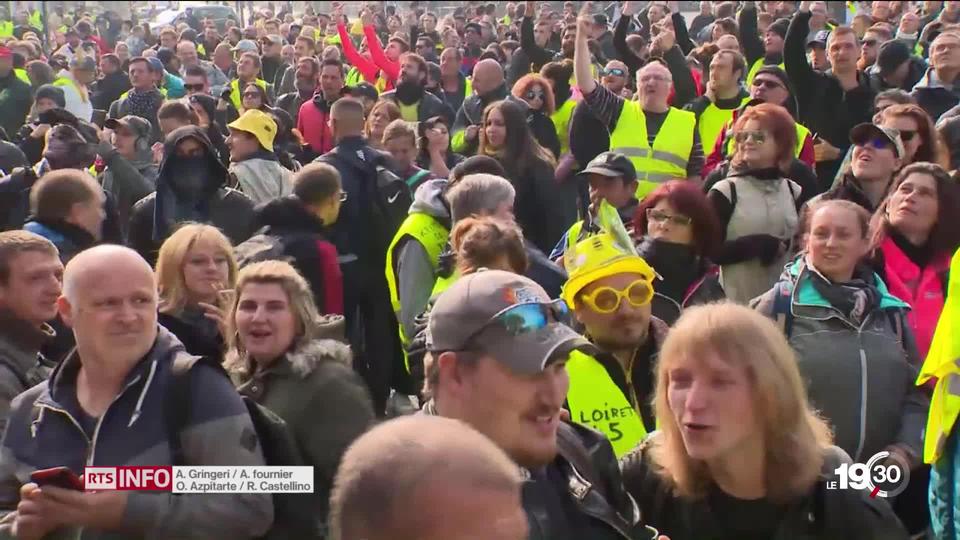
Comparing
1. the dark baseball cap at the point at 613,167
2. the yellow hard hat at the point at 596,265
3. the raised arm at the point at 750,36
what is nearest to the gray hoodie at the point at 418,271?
the dark baseball cap at the point at 613,167

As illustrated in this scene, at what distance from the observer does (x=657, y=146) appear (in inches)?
320

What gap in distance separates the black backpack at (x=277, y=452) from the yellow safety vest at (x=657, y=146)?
483 centimetres

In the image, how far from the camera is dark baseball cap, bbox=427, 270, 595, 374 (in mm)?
2828

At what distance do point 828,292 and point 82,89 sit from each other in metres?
10.5

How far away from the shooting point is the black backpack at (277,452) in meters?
3.26

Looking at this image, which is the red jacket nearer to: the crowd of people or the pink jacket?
the crowd of people

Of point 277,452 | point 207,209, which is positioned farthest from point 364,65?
point 277,452

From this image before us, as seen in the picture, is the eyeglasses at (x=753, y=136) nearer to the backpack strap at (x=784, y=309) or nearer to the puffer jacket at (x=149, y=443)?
the backpack strap at (x=784, y=309)

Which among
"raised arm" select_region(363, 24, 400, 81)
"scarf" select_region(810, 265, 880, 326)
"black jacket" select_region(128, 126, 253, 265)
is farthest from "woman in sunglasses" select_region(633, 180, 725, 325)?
"raised arm" select_region(363, 24, 400, 81)

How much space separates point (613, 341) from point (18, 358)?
188 centimetres

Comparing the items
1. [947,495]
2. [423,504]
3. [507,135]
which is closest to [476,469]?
[423,504]

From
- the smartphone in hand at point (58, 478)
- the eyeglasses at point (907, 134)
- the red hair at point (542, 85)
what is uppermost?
the red hair at point (542, 85)

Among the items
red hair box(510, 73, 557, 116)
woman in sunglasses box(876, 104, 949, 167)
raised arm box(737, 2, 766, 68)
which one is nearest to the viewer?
woman in sunglasses box(876, 104, 949, 167)

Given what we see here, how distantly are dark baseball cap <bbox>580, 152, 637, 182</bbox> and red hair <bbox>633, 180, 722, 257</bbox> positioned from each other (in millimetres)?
951
